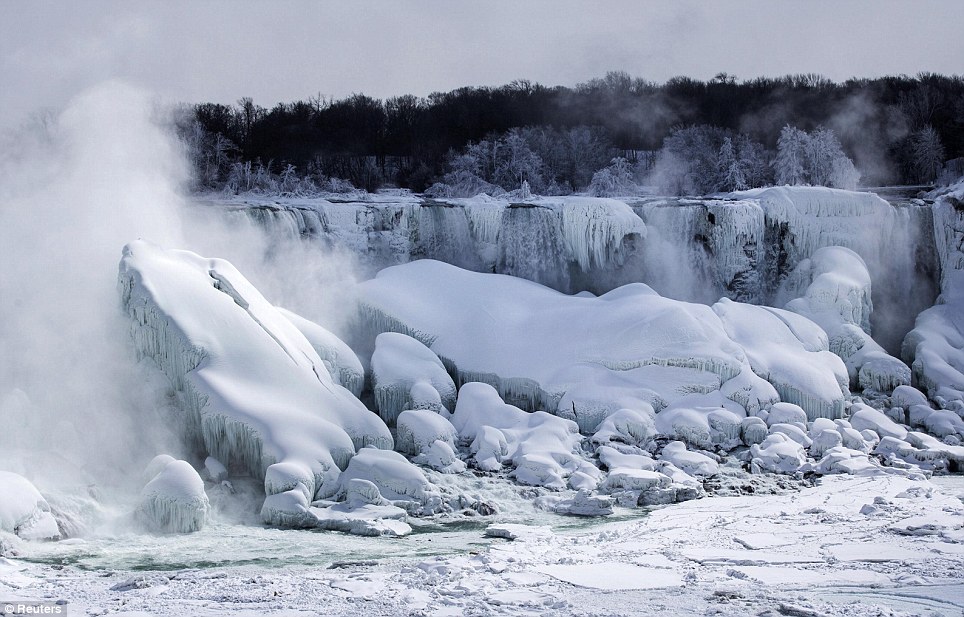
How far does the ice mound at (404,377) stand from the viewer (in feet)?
48.8

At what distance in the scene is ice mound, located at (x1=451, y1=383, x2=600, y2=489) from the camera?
13.0m

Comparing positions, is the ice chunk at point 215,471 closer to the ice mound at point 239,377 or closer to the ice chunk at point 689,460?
the ice mound at point 239,377

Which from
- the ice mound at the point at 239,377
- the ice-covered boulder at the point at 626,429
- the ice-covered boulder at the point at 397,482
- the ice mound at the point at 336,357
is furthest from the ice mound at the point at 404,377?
the ice-covered boulder at the point at 397,482

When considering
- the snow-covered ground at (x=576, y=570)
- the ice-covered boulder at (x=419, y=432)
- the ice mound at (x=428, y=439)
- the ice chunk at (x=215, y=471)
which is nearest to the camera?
the snow-covered ground at (x=576, y=570)

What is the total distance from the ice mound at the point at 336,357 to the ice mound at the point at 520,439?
5.34ft

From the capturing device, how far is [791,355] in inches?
659

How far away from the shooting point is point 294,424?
1246cm

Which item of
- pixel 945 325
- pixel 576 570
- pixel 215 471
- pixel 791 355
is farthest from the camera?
pixel 945 325

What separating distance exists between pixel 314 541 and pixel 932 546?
6.35m

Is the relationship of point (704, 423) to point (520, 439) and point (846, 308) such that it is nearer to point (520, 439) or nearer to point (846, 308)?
point (520, 439)

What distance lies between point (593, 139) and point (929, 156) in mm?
11404

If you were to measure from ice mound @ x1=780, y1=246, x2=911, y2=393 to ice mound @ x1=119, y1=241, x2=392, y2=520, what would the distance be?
9.56m

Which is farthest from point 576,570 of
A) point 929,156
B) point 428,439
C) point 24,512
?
point 929,156

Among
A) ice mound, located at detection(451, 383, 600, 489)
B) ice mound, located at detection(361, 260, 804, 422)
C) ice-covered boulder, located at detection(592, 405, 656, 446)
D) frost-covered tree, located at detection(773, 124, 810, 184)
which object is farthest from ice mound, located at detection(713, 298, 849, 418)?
frost-covered tree, located at detection(773, 124, 810, 184)
